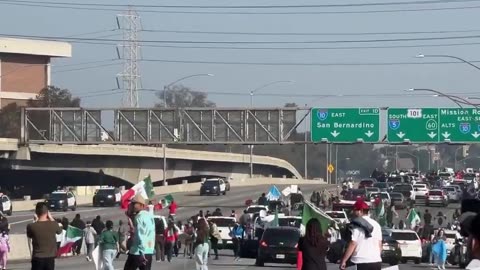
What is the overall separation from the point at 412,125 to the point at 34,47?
8092 cm

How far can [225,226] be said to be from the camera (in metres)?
48.0

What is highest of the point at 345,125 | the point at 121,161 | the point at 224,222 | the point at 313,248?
the point at 345,125

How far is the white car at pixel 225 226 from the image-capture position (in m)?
47.1

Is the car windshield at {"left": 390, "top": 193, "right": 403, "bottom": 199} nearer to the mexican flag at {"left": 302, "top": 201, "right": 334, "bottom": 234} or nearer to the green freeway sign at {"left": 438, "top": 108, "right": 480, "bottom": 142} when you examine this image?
the green freeway sign at {"left": 438, "top": 108, "right": 480, "bottom": 142}

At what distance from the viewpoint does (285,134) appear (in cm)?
7038

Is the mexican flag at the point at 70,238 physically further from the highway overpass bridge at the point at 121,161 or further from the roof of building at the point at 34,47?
the roof of building at the point at 34,47

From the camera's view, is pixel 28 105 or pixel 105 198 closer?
pixel 105 198

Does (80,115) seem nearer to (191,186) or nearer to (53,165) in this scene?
(53,165)

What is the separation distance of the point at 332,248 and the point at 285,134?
34787 millimetres

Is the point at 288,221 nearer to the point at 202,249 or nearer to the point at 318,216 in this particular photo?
the point at 202,249

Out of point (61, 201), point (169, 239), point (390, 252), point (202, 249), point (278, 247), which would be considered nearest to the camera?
point (202, 249)

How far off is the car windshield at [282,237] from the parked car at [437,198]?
43283 millimetres

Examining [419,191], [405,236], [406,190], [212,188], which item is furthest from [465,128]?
[212,188]

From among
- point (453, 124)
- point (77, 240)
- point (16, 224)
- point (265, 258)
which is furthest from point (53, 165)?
point (265, 258)
